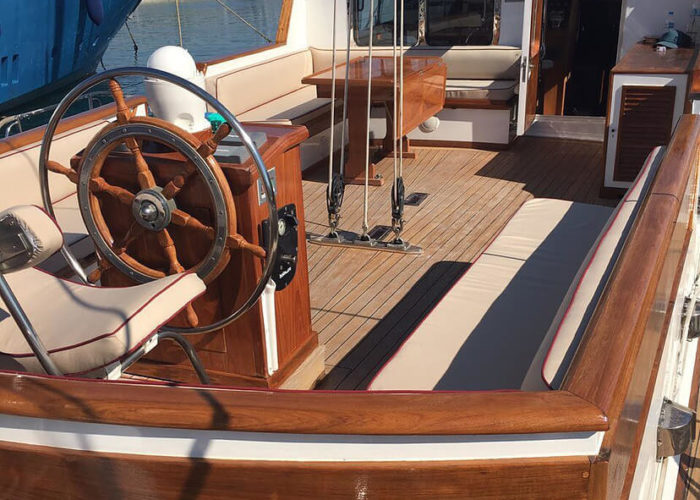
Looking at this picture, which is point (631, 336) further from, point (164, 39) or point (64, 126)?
point (164, 39)

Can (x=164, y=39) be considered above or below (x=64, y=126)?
below

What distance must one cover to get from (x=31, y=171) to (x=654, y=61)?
11.0 feet

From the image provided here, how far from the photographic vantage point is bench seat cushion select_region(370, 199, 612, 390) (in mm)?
1790

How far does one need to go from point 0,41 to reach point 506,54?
11.2 m

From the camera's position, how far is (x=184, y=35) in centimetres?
2377

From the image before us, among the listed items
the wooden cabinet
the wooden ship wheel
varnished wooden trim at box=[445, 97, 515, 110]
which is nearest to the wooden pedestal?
the wooden ship wheel

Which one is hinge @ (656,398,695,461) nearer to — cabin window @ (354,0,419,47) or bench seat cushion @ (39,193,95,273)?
bench seat cushion @ (39,193,95,273)

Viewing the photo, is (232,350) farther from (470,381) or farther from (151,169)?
(470,381)

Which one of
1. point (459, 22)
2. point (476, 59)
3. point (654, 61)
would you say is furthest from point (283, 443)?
point (459, 22)

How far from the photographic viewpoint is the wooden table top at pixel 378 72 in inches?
170

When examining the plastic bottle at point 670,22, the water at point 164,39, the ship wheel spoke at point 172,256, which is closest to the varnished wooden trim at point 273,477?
the ship wheel spoke at point 172,256

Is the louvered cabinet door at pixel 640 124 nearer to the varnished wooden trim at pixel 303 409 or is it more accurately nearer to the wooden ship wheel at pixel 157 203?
the wooden ship wheel at pixel 157 203

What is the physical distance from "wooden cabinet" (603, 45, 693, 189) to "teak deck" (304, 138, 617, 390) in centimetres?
23

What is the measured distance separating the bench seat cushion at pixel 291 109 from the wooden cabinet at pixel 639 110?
1931 millimetres
